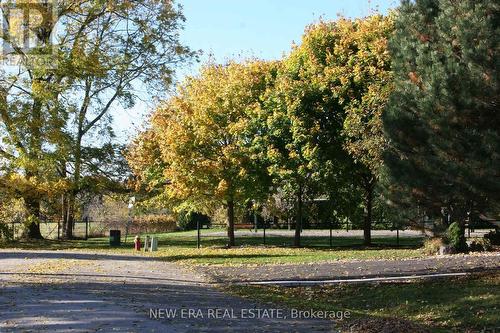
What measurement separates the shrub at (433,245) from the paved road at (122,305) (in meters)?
9.15

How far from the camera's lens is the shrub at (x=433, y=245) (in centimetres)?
2135

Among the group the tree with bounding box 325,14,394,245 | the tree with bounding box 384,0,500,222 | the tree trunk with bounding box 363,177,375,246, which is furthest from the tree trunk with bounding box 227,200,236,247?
the tree with bounding box 384,0,500,222

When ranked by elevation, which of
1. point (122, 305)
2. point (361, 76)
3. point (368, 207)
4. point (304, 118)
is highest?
point (361, 76)

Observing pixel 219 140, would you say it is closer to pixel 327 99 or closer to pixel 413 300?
pixel 327 99

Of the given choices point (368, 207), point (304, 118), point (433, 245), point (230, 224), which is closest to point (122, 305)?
point (433, 245)

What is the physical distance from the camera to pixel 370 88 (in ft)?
80.1

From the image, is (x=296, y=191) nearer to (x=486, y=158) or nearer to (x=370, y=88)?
(x=370, y=88)

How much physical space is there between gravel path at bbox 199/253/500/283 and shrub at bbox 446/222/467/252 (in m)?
1.65

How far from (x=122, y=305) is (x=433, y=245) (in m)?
14.2

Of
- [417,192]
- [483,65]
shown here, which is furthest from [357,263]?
[483,65]

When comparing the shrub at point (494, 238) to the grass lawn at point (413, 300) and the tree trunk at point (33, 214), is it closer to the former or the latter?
the grass lawn at point (413, 300)

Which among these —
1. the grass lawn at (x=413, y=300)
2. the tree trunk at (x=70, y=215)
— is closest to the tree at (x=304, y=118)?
the tree trunk at (x=70, y=215)

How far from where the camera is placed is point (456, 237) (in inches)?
819

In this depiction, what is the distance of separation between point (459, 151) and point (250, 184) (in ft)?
62.3
